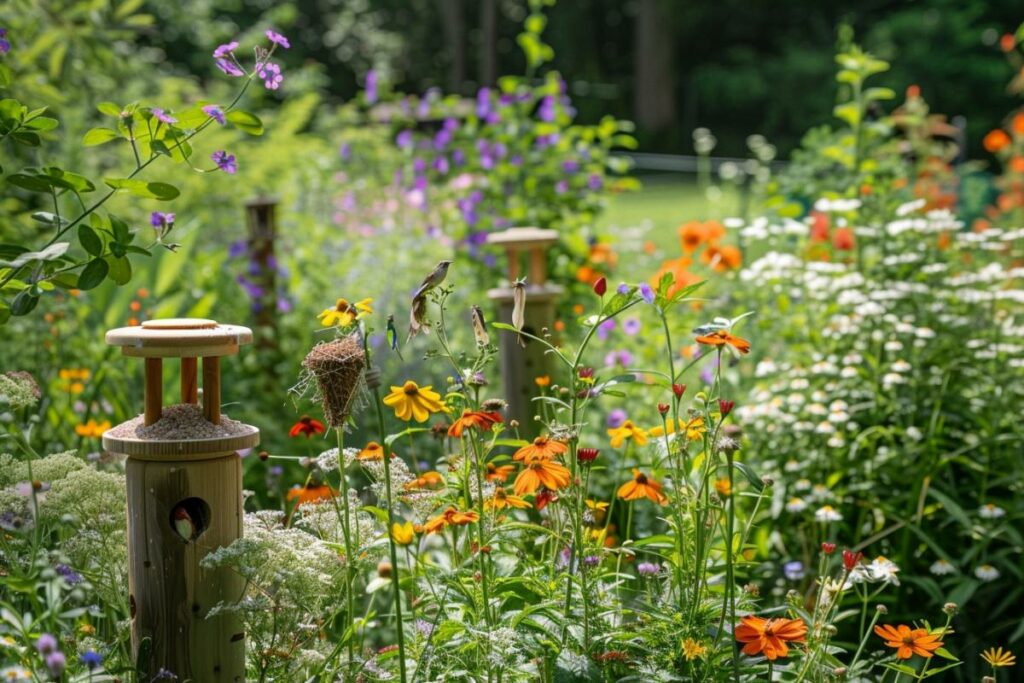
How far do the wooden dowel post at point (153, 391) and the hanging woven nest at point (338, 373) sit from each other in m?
0.26

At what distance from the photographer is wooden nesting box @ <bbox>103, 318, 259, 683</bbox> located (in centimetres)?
170

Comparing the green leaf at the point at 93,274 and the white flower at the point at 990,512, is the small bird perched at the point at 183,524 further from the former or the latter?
the white flower at the point at 990,512

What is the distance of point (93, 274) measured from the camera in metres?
1.72

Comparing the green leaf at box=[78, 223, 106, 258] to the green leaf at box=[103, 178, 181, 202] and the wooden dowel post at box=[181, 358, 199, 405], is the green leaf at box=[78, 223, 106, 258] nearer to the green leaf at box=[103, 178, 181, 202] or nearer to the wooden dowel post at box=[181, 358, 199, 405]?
the green leaf at box=[103, 178, 181, 202]

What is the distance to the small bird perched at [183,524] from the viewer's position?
1718 millimetres

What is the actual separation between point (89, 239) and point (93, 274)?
53 millimetres

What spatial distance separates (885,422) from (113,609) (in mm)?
2093

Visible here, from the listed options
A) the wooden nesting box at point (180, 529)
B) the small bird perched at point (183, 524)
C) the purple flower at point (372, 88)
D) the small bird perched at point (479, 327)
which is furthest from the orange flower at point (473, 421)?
the purple flower at point (372, 88)

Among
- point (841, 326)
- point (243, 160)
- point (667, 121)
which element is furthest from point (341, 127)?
point (667, 121)

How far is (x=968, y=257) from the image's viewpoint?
407 centimetres

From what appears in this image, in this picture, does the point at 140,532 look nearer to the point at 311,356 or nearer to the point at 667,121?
the point at 311,356

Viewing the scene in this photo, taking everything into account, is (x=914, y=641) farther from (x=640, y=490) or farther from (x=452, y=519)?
(x=452, y=519)

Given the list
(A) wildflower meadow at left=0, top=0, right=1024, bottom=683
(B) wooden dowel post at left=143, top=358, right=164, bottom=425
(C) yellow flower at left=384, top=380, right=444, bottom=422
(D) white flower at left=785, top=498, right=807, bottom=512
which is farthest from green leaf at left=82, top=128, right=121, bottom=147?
(D) white flower at left=785, top=498, right=807, bottom=512

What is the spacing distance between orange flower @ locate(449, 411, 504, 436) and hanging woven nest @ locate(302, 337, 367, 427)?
15 cm
